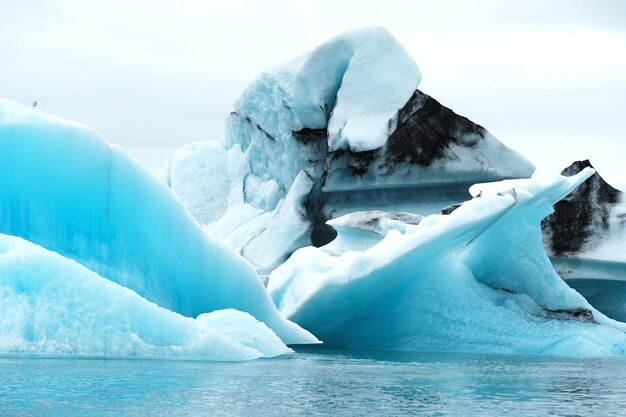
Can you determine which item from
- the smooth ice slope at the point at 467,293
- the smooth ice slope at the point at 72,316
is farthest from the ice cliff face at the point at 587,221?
the smooth ice slope at the point at 72,316

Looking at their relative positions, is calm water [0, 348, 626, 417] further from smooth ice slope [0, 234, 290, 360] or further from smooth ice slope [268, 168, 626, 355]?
smooth ice slope [268, 168, 626, 355]

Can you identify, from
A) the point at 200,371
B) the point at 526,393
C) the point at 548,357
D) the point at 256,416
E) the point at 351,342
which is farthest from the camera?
the point at 351,342

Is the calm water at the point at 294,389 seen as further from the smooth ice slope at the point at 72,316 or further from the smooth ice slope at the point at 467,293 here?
the smooth ice slope at the point at 467,293

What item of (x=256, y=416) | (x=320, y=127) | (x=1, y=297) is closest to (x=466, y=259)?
(x=320, y=127)

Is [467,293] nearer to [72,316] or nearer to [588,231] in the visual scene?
[588,231]

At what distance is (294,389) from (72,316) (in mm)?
2098

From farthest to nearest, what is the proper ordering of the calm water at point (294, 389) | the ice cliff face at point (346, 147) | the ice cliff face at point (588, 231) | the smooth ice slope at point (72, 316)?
the ice cliff face at point (346, 147), the ice cliff face at point (588, 231), the smooth ice slope at point (72, 316), the calm water at point (294, 389)

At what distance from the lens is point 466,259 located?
41.6ft

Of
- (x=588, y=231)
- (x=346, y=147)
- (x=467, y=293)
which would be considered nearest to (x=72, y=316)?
(x=467, y=293)

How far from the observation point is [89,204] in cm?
930

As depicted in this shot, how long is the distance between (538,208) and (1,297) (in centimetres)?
717

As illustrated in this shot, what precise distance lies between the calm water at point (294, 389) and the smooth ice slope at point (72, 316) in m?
0.16

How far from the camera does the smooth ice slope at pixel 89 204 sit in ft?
30.2

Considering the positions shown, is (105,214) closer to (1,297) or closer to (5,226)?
(5,226)
